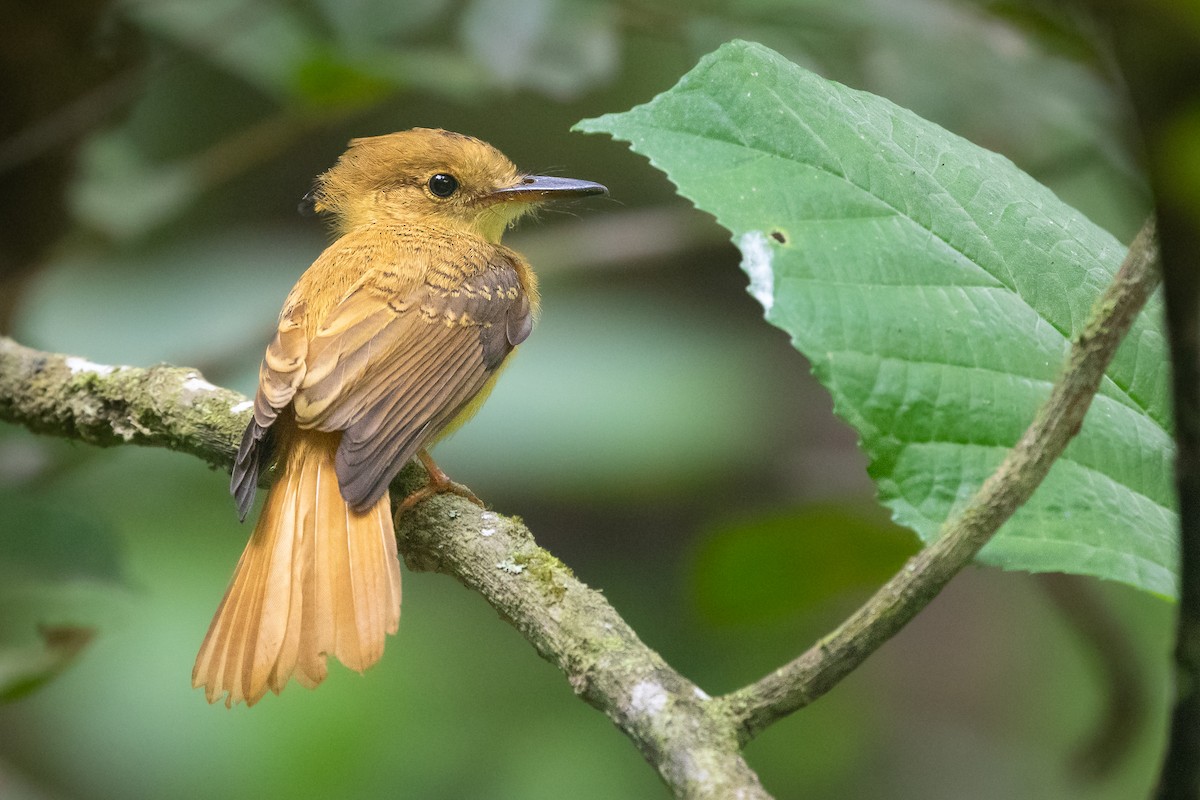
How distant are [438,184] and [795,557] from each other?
1.50 metres

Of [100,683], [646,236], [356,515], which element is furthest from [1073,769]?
[100,683]

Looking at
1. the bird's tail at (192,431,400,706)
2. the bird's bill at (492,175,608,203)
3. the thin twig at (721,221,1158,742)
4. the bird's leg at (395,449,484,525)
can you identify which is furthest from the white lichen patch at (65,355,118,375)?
the thin twig at (721,221,1158,742)

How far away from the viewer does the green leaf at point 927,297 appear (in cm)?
150

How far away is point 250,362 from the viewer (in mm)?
4133

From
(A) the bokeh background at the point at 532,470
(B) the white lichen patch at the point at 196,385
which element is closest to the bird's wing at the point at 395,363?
(B) the white lichen patch at the point at 196,385

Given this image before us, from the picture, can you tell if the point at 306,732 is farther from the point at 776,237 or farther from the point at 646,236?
the point at 776,237

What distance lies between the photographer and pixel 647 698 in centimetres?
149

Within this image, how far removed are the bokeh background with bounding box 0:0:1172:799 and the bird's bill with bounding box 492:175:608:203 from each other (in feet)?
0.88

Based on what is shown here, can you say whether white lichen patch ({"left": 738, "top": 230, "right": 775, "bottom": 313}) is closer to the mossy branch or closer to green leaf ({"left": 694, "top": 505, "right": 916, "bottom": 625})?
the mossy branch

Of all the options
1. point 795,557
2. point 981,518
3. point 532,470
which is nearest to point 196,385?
point 532,470

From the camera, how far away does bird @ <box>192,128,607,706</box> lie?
6.82 feet

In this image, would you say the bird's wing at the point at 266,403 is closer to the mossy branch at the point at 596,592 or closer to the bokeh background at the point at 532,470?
the mossy branch at the point at 596,592

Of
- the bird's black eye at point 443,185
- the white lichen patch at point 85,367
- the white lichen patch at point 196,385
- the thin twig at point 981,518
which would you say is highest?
the bird's black eye at point 443,185

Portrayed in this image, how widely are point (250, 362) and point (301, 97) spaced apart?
3.18 feet
